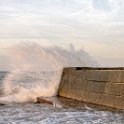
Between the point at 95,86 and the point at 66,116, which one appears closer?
the point at 66,116

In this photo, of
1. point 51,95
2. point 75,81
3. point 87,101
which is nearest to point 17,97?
point 51,95

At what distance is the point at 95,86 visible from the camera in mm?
10844

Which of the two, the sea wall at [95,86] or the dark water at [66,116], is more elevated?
the sea wall at [95,86]

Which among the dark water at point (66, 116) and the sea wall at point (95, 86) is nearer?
the dark water at point (66, 116)

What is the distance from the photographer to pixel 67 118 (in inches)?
337

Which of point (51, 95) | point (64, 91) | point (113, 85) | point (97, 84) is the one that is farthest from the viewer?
point (51, 95)

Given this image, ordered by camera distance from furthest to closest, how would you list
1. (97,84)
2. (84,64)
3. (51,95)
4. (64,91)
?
(84,64)
(51,95)
(64,91)
(97,84)

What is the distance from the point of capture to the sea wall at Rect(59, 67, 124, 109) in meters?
9.66

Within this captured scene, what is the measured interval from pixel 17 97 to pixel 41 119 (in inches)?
236

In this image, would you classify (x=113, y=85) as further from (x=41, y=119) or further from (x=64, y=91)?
(x=64, y=91)

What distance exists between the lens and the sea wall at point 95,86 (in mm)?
9664

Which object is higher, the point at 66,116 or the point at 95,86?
the point at 95,86

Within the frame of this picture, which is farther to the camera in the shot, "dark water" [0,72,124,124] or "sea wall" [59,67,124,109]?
"sea wall" [59,67,124,109]

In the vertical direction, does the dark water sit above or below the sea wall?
below
